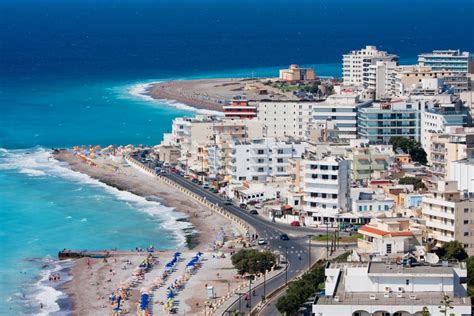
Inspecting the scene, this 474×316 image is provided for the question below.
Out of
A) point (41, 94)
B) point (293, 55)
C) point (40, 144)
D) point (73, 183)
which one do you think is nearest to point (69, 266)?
point (73, 183)

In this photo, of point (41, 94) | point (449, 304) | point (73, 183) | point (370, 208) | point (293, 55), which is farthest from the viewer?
point (293, 55)

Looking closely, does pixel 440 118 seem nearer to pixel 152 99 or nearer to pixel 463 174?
pixel 463 174

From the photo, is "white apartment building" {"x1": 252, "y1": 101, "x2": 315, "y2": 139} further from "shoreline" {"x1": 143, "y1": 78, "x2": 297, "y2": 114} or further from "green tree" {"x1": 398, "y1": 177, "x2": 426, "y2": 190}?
"shoreline" {"x1": 143, "y1": 78, "x2": 297, "y2": 114}

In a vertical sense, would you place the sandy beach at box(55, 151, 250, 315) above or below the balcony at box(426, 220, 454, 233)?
below

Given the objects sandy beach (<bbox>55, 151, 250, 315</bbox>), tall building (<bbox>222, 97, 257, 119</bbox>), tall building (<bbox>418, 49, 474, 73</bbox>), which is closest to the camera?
sandy beach (<bbox>55, 151, 250, 315</bbox>)

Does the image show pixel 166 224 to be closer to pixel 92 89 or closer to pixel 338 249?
pixel 338 249

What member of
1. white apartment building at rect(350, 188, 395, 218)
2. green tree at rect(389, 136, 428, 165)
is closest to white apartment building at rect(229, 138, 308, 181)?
green tree at rect(389, 136, 428, 165)

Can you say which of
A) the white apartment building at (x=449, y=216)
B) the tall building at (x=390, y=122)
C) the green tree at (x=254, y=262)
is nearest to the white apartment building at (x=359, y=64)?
the tall building at (x=390, y=122)

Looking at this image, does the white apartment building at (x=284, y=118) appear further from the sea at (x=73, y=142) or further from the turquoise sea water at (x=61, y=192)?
the turquoise sea water at (x=61, y=192)
